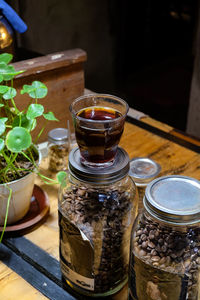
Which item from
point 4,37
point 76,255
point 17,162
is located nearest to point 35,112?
point 17,162

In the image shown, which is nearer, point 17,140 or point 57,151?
point 17,140

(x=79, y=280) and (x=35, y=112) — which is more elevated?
(x=35, y=112)

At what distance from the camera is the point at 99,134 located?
2.32 feet

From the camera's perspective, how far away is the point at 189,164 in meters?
1.26

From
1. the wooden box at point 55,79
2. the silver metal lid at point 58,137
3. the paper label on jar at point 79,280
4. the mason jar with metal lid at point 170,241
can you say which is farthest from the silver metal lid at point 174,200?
the wooden box at point 55,79

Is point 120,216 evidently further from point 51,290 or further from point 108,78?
point 108,78

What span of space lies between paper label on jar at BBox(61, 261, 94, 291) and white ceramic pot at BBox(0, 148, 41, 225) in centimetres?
21

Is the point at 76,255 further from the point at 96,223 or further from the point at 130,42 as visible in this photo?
the point at 130,42

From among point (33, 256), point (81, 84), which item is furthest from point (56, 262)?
point (81, 84)

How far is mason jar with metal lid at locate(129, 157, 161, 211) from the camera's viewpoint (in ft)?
3.27

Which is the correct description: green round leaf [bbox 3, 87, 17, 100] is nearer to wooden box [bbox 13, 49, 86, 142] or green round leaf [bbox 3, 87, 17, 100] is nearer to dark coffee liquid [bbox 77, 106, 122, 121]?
dark coffee liquid [bbox 77, 106, 122, 121]

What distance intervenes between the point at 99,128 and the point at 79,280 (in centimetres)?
32

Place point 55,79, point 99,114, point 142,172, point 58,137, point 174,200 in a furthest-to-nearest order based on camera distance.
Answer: point 55,79 → point 58,137 → point 142,172 → point 99,114 → point 174,200

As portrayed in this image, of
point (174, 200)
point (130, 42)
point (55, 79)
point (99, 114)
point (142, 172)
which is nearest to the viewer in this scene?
point (174, 200)
